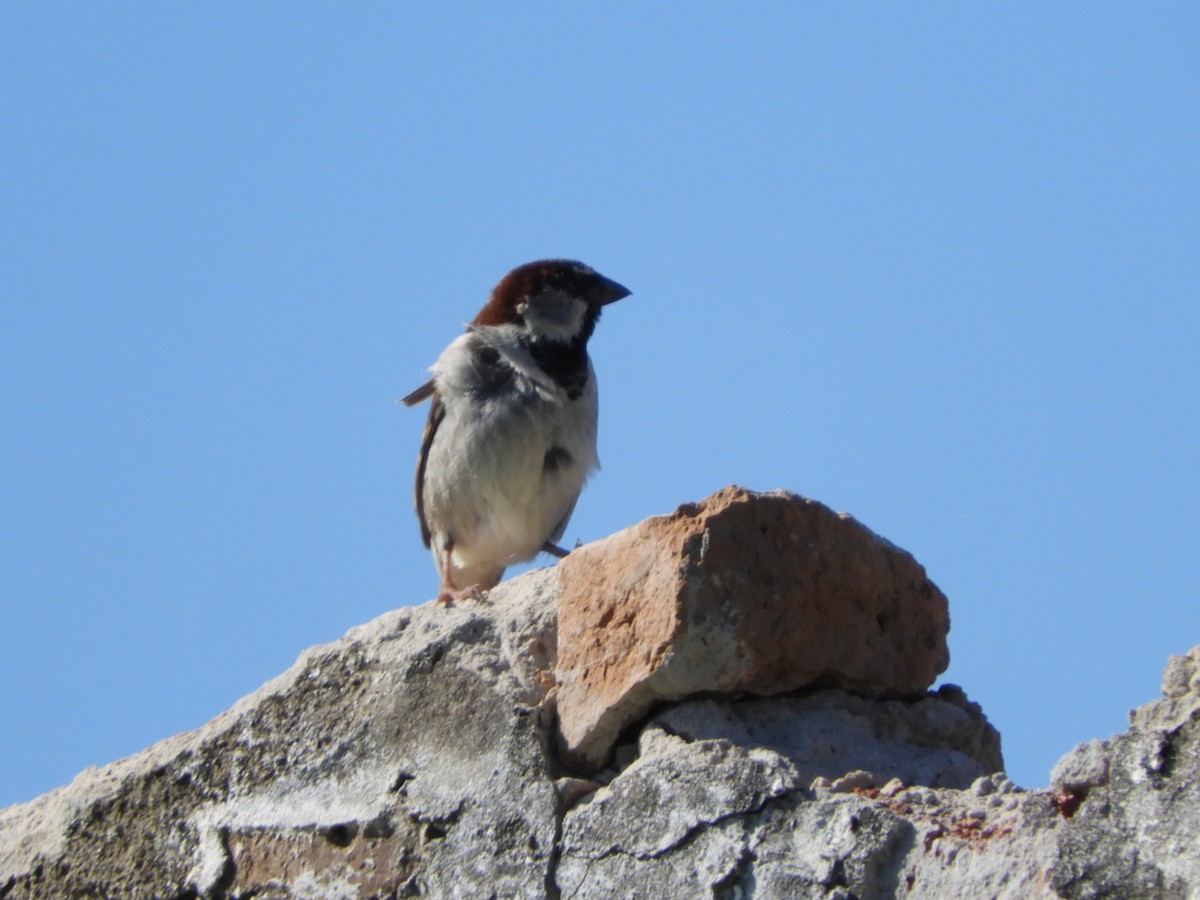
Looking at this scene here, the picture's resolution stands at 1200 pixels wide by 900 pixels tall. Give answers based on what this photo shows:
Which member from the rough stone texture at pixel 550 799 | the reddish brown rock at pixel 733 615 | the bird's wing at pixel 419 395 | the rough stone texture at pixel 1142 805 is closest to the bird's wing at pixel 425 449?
the bird's wing at pixel 419 395

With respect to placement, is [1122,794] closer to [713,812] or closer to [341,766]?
[713,812]

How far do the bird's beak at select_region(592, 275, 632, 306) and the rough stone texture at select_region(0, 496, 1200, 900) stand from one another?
→ 2473 millimetres

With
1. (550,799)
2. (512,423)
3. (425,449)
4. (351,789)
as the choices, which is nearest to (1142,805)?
(550,799)

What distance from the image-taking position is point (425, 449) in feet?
19.2

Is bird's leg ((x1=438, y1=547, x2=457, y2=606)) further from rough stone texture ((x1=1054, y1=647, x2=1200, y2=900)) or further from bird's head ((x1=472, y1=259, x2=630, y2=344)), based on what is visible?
rough stone texture ((x1=1054, y1=647, x2=1200, y2=900))

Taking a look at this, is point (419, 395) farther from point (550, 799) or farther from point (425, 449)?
point (550, 799)

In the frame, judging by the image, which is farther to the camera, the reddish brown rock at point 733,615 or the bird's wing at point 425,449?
the bird's wing at point 425,449

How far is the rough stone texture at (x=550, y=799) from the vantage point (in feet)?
7.10

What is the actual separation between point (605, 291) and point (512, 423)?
0.73m

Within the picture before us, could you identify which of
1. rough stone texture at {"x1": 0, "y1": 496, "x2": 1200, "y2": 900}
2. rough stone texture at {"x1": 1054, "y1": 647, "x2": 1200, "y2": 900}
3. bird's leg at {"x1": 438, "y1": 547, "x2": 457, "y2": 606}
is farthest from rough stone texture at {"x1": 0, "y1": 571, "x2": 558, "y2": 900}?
bird's leg at {"x1": 438, "y1": 547, "x2": 457, "y2": 606}

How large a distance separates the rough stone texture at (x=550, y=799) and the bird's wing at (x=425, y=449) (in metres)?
2.33

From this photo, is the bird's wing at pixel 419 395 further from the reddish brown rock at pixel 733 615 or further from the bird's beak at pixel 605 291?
the reddish brown rock at pixel 733 615

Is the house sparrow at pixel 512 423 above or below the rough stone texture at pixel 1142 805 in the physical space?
above

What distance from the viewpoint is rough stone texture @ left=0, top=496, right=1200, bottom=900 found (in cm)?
216
